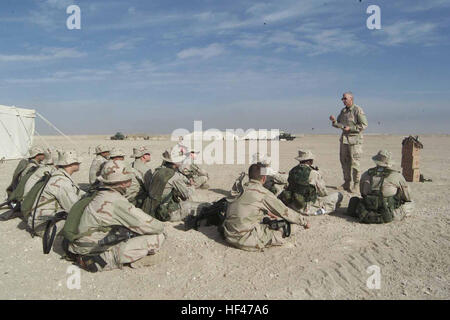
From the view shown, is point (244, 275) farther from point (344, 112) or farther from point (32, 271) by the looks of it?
point (344, 112)

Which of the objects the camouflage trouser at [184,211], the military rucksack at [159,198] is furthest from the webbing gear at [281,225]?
the military rucksack at [159,198]

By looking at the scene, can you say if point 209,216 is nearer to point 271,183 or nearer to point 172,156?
point 172,156

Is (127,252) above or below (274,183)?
below

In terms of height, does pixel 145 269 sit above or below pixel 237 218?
below

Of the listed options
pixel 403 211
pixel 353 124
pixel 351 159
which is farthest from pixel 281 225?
pixel 353 124

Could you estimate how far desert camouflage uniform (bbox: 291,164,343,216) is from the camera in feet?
23.4

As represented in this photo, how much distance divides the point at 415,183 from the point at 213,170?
6.96 metres

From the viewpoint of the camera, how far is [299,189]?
7184mm

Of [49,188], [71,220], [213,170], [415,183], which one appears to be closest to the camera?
[71,220]

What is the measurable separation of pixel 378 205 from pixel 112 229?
14.8 feet

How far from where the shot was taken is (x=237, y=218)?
18.2 feet

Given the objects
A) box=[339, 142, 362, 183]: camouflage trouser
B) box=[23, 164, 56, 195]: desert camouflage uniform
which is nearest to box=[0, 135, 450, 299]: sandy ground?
box=[23, 164, 56, 195]: desert camouflage uniform

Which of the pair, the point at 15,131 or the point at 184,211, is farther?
the point at 15,131

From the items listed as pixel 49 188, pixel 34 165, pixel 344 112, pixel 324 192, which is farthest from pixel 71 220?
pixel 344 112
